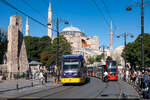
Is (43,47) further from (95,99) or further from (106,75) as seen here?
(95,99)

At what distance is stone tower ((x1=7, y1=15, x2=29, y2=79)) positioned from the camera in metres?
31.5

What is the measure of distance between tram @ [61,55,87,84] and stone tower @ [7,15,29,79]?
12.4 m

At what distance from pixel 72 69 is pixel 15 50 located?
15.2m

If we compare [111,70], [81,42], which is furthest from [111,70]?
[81,42]

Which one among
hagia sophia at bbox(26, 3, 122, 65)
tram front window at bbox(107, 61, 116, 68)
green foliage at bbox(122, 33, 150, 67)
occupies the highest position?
hagia sophia at bbox(26, 3, 122, 65)

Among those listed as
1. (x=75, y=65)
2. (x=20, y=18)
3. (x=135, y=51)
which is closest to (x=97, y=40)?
(x=135, y=51)

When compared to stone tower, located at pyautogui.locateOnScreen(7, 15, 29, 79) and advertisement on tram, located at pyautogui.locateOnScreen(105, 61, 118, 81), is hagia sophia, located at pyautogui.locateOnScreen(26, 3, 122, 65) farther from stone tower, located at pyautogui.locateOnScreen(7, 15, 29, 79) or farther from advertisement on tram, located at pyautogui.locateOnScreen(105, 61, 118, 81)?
advertisement on tram, located at pyautogui.locateOnScreen(105, 61, 118, 81)

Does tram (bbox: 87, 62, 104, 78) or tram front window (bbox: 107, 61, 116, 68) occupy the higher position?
tram front window (bbox: 107, 61, 116, 68)

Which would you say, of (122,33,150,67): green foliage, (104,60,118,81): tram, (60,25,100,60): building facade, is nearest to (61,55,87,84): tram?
(104,60,118,81): tram

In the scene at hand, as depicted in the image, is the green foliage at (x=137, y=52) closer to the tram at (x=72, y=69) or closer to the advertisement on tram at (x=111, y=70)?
the advertisement on tram at (x=111, y=70)

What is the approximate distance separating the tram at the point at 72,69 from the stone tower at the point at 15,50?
12.4 metres

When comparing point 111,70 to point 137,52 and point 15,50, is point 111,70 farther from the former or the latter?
point 137,52

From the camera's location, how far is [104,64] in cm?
2916

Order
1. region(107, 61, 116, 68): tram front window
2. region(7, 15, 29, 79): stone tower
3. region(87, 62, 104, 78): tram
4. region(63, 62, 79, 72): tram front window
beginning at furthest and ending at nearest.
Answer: region(87, 62, 104, 78): tram, region(7, 15, 29, 79): stone tower, region(107, 61, 116, 68): tram front window, region(63, 62, 79, 72): tram front window
